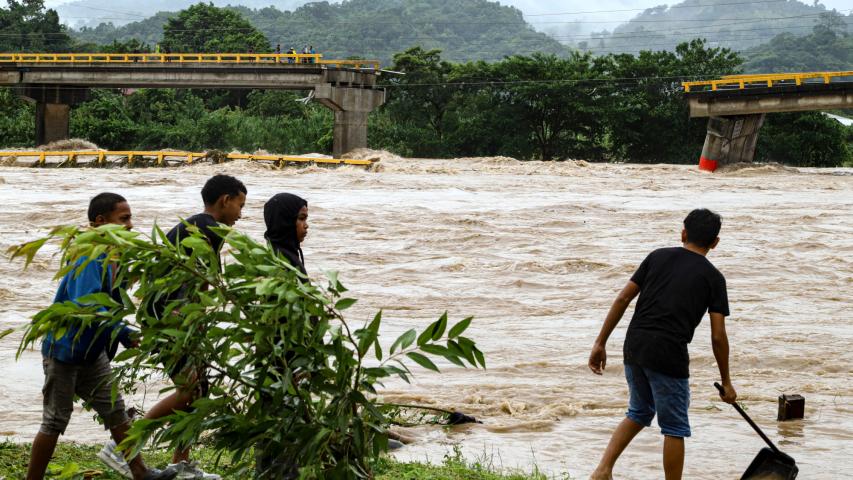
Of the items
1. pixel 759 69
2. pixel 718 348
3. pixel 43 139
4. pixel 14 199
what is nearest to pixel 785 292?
pixel 718 348

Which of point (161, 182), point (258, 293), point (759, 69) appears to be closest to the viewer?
point (258, 293)

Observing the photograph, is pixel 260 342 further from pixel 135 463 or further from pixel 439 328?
pixel 135 463

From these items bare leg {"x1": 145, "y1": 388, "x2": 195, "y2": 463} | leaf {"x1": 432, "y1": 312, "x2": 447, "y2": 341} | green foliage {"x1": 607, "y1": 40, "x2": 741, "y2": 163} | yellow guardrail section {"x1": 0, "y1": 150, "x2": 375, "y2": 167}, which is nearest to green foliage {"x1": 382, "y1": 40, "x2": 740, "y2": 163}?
green foliage {"x1": 607, "y1": 40, "x2": 741, "y2": 163}

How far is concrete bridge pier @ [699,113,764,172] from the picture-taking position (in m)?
35.7

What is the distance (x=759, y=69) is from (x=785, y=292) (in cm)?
11388

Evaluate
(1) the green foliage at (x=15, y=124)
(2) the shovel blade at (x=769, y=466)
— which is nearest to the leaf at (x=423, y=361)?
(2) the shovel blade at (x=769, y=466)

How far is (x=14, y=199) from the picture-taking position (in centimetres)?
2634

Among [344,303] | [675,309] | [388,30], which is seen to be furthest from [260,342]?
[388,30]

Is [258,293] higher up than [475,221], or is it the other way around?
[258,293]

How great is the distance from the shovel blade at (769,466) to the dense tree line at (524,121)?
40304mm

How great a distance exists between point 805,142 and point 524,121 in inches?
474

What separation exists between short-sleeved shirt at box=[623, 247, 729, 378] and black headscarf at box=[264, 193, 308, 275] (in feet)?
5.87

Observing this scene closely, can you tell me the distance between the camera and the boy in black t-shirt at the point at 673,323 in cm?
524

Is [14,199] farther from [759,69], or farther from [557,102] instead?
[759,69]
